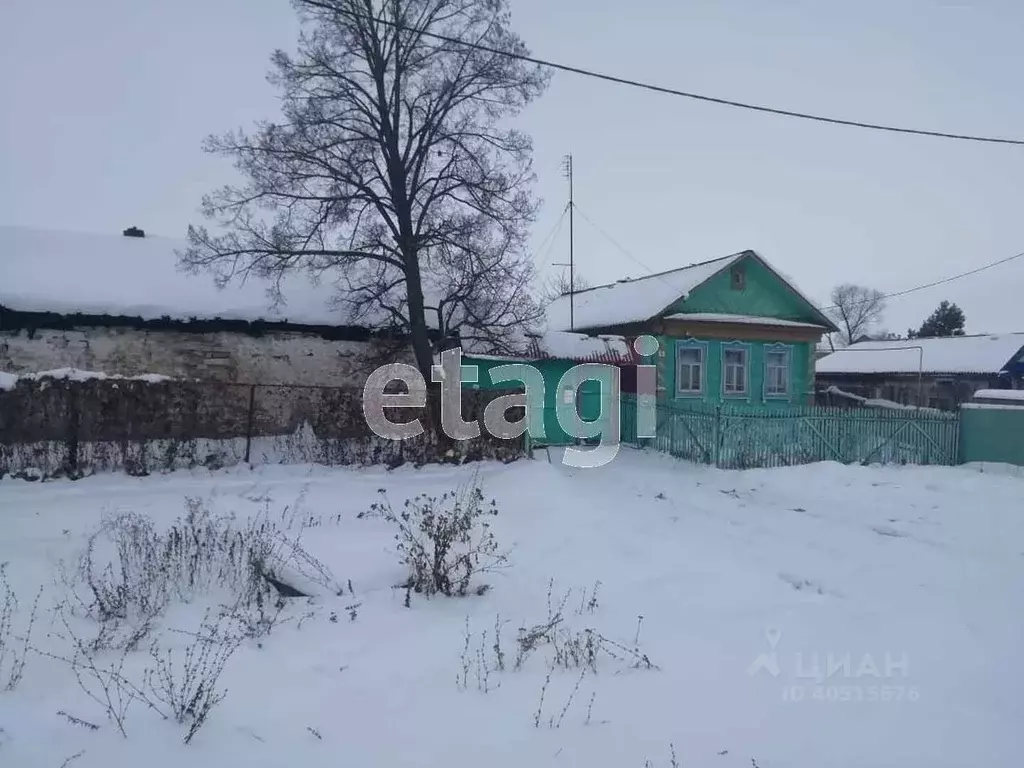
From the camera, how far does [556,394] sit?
15.5 m

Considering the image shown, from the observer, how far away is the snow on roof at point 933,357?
28.1m

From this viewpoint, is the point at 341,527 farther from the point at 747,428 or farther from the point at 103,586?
the point at 747,428

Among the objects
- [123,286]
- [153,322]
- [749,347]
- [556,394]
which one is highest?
[123,286]

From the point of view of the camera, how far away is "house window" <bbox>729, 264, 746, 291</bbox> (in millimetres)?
19453

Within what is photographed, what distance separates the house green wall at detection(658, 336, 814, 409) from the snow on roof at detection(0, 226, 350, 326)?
29.8 feet

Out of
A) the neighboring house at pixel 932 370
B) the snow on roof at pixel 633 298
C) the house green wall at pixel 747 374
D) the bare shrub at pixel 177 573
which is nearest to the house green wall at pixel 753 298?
the snow on roof at pixel 633 298

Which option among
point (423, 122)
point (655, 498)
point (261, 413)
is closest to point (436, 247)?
point (423, 122)

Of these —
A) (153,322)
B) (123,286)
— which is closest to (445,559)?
(153,322)

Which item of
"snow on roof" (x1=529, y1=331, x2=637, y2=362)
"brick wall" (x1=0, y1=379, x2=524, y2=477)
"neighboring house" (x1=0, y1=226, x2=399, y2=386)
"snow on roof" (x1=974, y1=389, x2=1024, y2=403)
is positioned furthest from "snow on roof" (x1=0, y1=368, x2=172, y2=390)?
"snow on roof" (x1=974, y1=389, x2=1024, y2=403)

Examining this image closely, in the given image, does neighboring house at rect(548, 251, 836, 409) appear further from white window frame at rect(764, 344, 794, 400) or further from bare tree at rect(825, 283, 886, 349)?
bare tree at rect(825, 283, 886, 349)

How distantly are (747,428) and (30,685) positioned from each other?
11916 millimetres

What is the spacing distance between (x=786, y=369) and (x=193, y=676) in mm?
19395

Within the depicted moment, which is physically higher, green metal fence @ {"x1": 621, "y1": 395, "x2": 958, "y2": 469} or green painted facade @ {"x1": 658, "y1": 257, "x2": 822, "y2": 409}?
green painted facade @ {"x1": 658, "y1": 257, "x2": 822, "y2": 409}

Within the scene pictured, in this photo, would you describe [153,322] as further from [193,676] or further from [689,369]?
[689,369]
